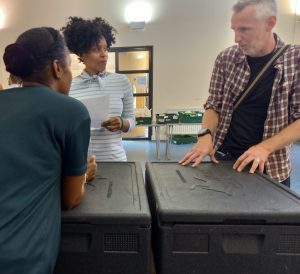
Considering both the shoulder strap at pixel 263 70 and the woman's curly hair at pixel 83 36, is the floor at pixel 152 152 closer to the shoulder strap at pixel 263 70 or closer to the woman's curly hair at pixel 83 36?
the woman's curly hair at pixel 83 36

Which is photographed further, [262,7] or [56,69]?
[262,7]

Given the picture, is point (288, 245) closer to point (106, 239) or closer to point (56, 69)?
point (106, 239)

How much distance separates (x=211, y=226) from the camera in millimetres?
587

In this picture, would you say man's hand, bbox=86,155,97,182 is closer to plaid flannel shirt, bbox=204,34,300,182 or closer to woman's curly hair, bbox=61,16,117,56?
plaid flannel shirt, bbox=204,34,300,182

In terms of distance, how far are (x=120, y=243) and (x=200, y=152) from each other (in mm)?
517

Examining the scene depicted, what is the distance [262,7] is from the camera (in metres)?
1.02

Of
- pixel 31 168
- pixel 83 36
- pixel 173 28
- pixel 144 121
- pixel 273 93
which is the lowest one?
pixel 144 121

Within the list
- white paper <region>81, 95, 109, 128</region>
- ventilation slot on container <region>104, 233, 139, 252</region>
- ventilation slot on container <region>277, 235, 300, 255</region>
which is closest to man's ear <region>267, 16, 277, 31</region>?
white paper <region>81, 95, 109, 128</region>

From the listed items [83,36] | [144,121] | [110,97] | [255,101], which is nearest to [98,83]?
[110,97]

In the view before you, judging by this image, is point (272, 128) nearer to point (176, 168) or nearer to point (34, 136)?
point (176, 168)

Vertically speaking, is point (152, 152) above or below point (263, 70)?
below

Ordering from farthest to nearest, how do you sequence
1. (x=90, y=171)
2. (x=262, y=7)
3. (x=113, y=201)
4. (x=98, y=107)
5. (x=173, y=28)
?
(x=173, y=28) → (x=98, y=107) → (x=262, y=7) → (x=90, y=171) → (x=113, y=201)


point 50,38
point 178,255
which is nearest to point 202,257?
point 178,255

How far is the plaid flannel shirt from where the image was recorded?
40.2 inches
